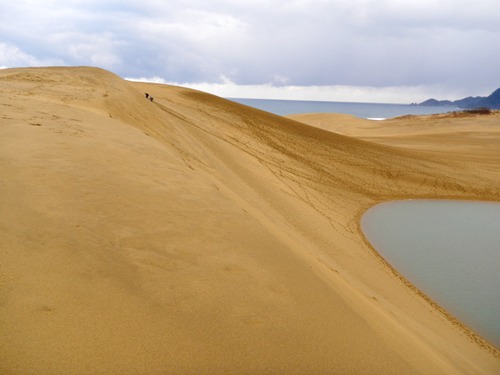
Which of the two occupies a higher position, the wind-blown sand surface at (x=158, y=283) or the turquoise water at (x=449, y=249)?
the wind-blown sand surface at (x=158, y=283)

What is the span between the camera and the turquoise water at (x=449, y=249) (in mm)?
6887

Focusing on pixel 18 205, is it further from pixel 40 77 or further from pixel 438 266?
pixel 40 77

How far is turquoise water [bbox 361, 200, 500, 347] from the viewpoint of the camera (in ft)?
22.6

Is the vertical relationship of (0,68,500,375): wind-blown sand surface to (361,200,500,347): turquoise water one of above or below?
above

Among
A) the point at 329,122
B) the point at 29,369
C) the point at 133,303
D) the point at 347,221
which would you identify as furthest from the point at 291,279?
the point at 329,122

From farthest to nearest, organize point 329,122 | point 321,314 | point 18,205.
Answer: point 329,122 → point 18,205 → point 321,314

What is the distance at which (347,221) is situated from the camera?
37.6 ft

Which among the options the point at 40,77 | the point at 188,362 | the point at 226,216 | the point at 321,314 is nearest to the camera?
the point at 188,362

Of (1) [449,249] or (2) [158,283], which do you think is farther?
(1) [449,249]

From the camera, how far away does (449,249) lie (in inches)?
373

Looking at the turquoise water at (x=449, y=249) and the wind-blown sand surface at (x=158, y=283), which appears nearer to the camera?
the wind-blown sand surface at (x=158, y=283)

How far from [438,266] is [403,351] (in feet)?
18.7

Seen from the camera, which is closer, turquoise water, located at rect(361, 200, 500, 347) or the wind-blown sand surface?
the wind-blown sand surface

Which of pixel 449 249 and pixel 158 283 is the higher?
pixel 158 283
